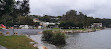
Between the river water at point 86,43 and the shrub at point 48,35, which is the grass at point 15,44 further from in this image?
the shrub at point 48,35

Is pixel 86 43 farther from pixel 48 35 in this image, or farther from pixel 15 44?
pixel 15 44

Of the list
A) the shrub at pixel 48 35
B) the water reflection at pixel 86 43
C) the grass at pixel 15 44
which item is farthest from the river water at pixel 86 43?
the grass at pixel 15 44

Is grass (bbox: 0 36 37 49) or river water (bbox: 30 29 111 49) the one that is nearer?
grass (bbox: 0 36 37 49)

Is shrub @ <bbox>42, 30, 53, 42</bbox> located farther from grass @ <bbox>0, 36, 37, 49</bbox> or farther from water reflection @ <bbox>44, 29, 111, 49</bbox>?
grass @ <bbox>0, 36, 37, 49</bbox>

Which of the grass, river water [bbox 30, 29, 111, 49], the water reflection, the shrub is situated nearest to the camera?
the grass

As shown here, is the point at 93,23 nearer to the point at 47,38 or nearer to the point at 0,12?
the point at 47,38

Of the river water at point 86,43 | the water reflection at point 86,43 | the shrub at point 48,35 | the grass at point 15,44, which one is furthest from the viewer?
the shrub at point 48,35

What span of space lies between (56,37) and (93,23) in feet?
546

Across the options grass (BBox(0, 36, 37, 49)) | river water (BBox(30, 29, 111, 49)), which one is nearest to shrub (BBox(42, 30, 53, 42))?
river water (BBox(30, 29, 111, 49))

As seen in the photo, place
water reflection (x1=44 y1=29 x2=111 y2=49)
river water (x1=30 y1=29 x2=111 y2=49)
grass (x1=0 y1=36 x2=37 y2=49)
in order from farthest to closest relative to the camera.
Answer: water reflection (x1=44 y1=29 x2=111 y2=49) → river water (x1=30 y1=29 x2=111 y2=49) → grass (x1=0 y1=36 x2=37 y2=49)

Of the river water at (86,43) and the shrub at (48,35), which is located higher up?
the shrub at (48,35)

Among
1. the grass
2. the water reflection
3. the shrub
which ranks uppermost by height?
the grass

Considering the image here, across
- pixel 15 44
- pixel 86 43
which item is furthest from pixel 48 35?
pixel 15 44

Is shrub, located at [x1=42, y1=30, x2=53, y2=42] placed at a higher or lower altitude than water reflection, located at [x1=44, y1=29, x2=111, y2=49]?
higher
